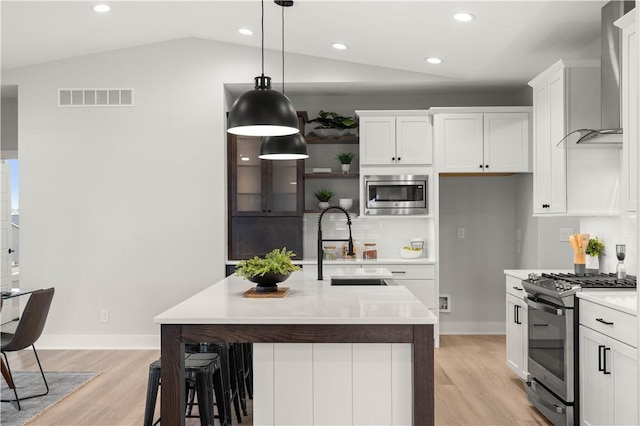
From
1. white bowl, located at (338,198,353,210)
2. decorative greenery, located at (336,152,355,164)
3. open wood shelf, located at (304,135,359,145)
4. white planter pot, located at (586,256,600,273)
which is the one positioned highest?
open wood shelf, located at (304,135,359,145)

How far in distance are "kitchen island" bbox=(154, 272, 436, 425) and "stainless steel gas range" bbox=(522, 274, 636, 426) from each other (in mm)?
1154

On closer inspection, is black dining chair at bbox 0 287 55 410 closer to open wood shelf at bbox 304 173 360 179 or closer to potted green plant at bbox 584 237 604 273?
open wood shelf at bbox 304 173 360 179

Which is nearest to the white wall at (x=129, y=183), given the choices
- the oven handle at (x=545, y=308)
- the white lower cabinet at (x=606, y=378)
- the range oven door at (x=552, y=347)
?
the oven handle at (x=545, y=308)

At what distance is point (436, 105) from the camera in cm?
622

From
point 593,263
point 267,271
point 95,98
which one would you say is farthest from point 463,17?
point 95,98

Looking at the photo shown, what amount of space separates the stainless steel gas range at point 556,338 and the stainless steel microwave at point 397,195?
77.6 inches

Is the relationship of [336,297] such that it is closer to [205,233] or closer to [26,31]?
[205,233]

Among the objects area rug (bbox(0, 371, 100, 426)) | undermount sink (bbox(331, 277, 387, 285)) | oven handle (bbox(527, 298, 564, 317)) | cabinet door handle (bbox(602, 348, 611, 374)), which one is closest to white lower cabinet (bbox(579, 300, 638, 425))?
cabinet door handle (bbox(602, 348, 611, 374))

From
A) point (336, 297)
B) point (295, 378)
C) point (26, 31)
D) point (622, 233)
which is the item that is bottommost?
point (295, 378)

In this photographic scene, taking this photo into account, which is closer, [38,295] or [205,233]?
[38,295]

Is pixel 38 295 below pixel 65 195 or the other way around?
below

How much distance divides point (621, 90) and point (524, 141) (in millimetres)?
2376

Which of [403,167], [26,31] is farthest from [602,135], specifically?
[26,31]

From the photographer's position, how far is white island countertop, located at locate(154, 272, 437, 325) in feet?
7.98
